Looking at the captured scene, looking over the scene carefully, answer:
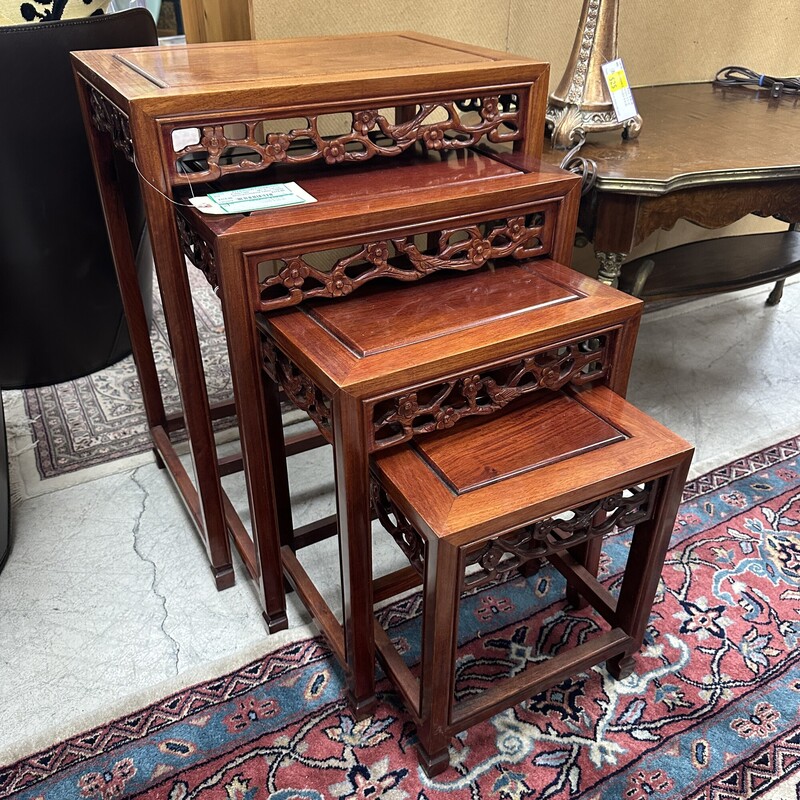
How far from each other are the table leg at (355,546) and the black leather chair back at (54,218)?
887 mm

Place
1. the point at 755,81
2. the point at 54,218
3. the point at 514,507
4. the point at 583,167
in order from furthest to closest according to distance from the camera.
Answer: the point at 755,81
the point at 54,218
the point at 583,167
the point at 514,507

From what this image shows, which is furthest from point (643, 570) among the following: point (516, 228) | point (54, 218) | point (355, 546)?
point (54, 218)

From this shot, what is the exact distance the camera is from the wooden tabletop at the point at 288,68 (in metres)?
0.97

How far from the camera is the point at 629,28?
72.6 inches

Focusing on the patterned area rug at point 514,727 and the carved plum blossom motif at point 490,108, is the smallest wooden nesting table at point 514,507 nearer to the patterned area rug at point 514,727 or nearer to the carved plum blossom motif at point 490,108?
the patterned area rug at point 514,727

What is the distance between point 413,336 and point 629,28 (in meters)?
1.37

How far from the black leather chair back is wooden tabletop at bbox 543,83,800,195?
0.98 meters

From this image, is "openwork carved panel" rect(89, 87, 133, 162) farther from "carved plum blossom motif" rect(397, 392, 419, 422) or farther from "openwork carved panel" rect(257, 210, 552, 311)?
"carved plum blossom motif" rect(397, 392, 419, 422)

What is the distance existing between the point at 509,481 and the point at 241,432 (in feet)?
1.40

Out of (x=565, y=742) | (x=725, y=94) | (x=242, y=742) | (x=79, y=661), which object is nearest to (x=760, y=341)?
(x=725, y=94)

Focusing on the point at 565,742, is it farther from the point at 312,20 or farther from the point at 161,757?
the point at 312,20

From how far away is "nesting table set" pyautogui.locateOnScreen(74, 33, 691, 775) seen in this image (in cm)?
91

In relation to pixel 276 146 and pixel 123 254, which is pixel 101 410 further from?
pixel 276 146

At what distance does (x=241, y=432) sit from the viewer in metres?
1.10
